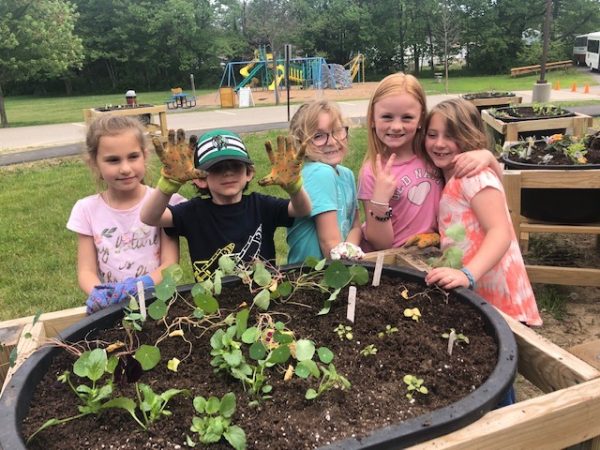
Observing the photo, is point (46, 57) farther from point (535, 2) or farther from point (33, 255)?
point (535, 2)

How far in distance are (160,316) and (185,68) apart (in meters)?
38.3

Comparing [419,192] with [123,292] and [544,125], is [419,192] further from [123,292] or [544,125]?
[544,125]

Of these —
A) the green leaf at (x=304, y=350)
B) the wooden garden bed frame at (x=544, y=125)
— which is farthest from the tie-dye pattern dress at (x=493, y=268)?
the wooden garden bed frame at (x=544, y=125)

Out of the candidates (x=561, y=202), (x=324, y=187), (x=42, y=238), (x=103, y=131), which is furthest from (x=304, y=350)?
(x=42, y=238)

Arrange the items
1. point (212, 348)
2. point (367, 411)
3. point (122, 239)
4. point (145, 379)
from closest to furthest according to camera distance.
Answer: point (367, 411), point (145, 379), point (212, 348), point (122, 239)

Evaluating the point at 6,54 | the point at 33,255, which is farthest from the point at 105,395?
the point at 6,54

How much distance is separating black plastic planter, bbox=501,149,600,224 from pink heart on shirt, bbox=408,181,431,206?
4.47 ft

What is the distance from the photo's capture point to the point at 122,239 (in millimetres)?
1989

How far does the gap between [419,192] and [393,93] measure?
0.38 m

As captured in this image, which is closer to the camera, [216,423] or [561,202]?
[216,423]

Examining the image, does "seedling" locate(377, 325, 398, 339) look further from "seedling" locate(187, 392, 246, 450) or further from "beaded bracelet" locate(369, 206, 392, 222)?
"beaded bracelet" locate(369, 206, 392, 222)

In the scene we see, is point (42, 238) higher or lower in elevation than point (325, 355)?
lower

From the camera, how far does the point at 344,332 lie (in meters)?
1.39

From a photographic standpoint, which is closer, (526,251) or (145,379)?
(145,379)
